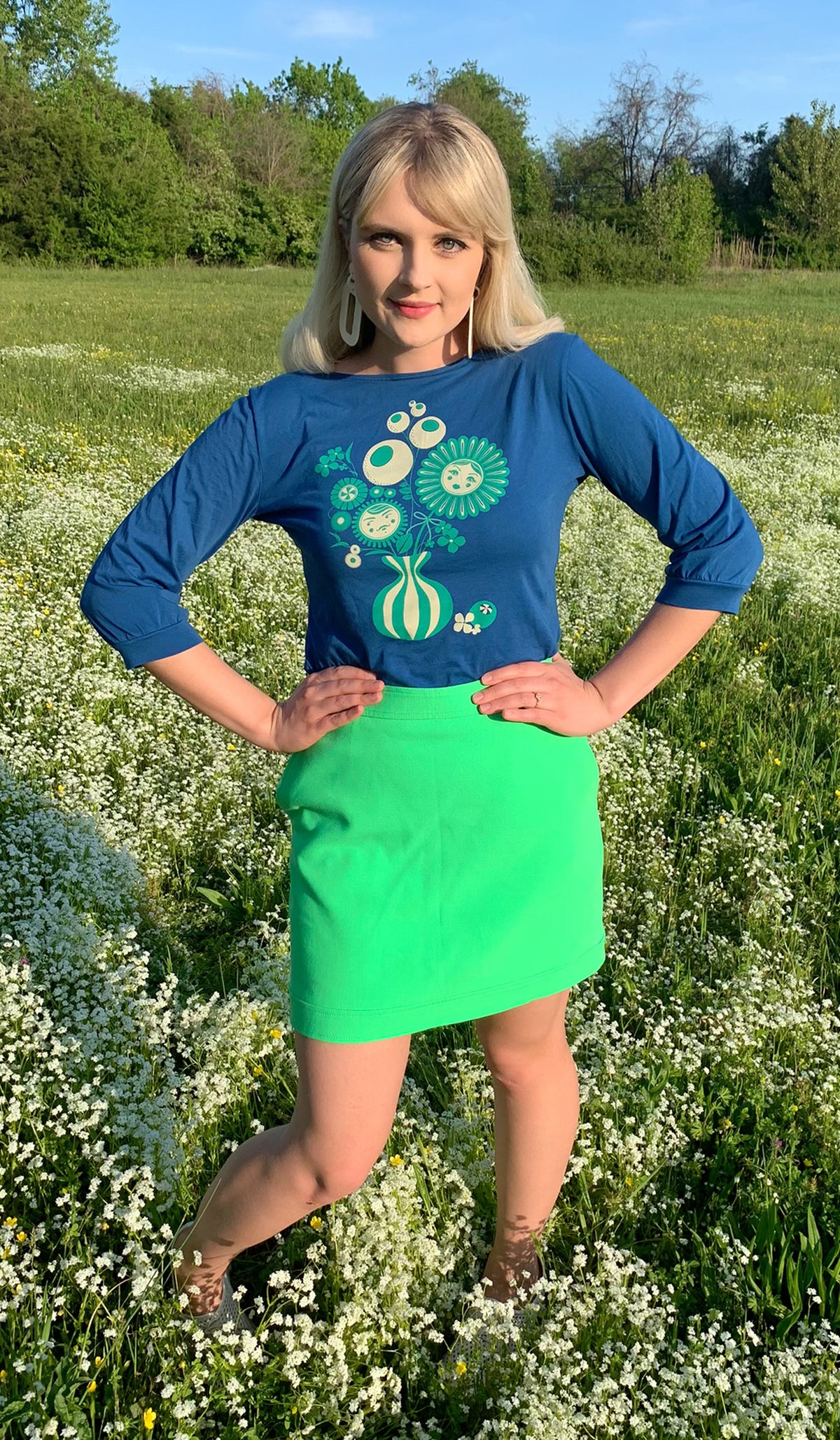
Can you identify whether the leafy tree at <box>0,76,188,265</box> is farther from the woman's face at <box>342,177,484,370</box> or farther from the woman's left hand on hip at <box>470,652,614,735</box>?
the woman's left hand on hip at <box>470,652,614,735</box>

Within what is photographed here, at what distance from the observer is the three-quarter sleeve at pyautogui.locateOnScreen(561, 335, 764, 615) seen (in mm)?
2072

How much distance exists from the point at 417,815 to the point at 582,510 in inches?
284

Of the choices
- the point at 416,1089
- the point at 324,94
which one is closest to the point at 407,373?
the point at 416,1089

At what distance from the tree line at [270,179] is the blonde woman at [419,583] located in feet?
140

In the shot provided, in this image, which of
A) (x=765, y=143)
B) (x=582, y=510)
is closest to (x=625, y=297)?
(x=582, y=510)

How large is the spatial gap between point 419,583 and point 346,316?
579 millimetres

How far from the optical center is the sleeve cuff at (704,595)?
7.14ft

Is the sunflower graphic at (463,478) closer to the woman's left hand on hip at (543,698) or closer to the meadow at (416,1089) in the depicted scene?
the woman's left hand on hip at (543,698)

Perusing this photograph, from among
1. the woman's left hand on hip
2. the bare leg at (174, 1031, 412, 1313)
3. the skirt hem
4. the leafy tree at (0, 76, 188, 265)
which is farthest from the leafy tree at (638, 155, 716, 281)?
the bare leg at (174, 1031, 412, 1313)

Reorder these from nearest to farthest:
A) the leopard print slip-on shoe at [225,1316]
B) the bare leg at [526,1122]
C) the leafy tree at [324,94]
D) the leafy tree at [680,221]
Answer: the bare leg at [526,1122], the leopard print slip-on shoe at [225,1316], the leafy tree at [680,221], the leafy tree at [324,94]

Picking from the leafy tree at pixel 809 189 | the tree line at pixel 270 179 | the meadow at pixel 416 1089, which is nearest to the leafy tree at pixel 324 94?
the tree line at pixel 270 179

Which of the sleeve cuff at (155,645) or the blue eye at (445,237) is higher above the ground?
the blue eye at (445,237)

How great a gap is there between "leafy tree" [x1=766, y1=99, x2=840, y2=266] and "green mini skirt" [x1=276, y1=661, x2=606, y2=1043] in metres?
59.3

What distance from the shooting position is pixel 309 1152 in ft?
7.13
